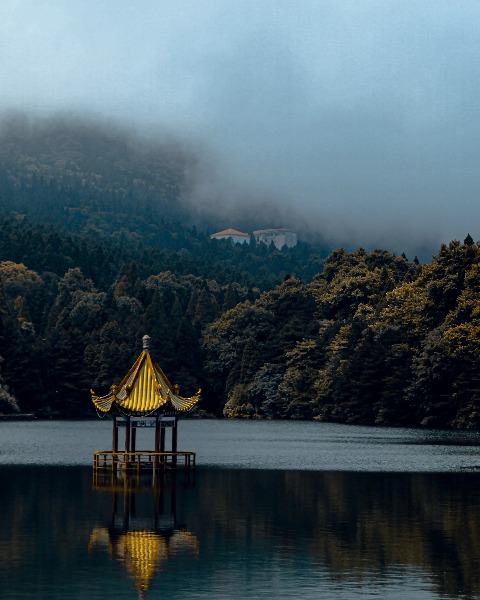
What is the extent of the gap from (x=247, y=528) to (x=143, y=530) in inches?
157

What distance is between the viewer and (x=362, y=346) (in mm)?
149000

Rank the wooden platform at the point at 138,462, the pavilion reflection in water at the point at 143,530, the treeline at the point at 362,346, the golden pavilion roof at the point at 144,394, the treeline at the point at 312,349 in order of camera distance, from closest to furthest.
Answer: the pavilion reflection in water at the point at 143,530, the golden pavilion roof at the point at 144,394, the wooden platform at the point at 138,462, the treeline at the point at 362,346, the treeline at the point at 312,349

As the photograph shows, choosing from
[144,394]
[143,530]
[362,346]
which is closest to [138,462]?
[144,394]

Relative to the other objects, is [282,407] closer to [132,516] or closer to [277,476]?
[277,476]

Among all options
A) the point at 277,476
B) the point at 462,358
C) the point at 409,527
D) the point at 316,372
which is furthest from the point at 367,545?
the point at 316,372

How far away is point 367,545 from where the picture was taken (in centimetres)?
Result: 4572

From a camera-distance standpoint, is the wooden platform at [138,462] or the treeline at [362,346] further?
the treeline at [362,346]

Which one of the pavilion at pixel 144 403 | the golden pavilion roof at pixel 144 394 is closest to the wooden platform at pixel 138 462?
the pavilion at pixel 144 403

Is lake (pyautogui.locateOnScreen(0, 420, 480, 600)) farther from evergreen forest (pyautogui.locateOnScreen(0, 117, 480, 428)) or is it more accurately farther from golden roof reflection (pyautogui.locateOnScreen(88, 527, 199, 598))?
evergreen forest (pyautogui.locateOnScreen(0, 117, 480, 428))

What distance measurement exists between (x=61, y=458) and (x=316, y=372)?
79.8 m

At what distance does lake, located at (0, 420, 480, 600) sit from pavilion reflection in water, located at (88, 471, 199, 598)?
0.07 m

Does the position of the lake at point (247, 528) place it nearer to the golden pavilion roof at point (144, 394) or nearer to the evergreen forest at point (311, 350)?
the golden pavilion roof at point (144, 394)

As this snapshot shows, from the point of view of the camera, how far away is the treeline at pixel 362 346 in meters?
135

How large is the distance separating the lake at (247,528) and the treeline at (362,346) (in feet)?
146
